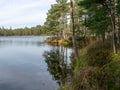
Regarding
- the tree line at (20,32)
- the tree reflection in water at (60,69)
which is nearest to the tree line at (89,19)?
the tree reflection in water at (60,69)

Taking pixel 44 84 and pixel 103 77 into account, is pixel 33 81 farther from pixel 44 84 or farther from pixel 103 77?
pixel 103 77

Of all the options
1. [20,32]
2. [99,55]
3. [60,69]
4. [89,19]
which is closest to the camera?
[99,55]

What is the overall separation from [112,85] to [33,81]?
8499 millimetres

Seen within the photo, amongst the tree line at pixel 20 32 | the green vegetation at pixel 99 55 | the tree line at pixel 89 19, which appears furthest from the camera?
the tree line at pixel 20 32

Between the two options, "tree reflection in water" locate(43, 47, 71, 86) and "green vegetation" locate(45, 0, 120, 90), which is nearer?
"green vegetation" locate(45, 0, 120, 90)

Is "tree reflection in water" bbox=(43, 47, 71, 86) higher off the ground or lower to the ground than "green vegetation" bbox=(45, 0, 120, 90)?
lower

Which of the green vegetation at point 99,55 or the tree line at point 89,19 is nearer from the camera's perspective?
the green vegetation at point 99,55

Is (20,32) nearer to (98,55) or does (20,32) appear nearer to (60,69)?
(60,69)

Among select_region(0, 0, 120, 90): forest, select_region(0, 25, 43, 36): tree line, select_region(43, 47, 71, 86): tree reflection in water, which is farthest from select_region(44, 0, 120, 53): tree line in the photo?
select_region(0, 25, 43, 36): tree line

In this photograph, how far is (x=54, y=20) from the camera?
6022cm

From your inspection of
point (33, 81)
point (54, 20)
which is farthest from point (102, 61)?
point (54, 20)

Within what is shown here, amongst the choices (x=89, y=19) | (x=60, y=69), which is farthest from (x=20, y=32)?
(x=89, y=19)

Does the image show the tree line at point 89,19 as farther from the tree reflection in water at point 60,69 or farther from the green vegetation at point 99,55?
the tree reflection in water at point 60,69

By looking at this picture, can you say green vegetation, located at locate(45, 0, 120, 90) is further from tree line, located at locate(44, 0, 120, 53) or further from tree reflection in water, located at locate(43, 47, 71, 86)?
tree reflection in water, located at locate(43, 47, 71, 86)
